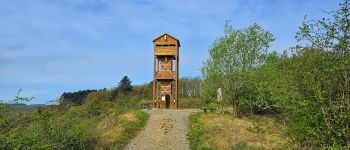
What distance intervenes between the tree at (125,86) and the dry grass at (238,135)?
45416 mm

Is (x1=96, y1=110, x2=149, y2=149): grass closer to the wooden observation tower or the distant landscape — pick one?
the distant landscape

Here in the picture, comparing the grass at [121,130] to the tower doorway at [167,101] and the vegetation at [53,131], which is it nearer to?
the vegetation at [53,131]

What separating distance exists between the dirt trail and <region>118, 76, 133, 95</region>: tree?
41100 millimetres

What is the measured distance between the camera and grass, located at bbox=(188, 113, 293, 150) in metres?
19.4

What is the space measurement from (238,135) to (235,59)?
12.0 m

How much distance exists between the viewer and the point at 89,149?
59.6 ft

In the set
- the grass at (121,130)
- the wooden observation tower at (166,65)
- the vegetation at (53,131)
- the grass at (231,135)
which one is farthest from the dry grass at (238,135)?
the wooden observation tower at (166,65)

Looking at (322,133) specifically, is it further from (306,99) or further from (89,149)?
(89,149)

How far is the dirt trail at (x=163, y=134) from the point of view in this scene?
21.0 m

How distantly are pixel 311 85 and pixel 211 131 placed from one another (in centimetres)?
1312

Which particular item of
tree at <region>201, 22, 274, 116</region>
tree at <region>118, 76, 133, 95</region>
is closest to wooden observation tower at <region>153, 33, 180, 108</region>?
tree at <region>201, 22, 274, 116</region>

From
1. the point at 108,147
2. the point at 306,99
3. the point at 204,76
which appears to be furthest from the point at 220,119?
the point at 306,99

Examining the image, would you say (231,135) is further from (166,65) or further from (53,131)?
(166,65)

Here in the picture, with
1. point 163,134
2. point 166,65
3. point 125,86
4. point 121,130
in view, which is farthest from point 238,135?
point 125,86
